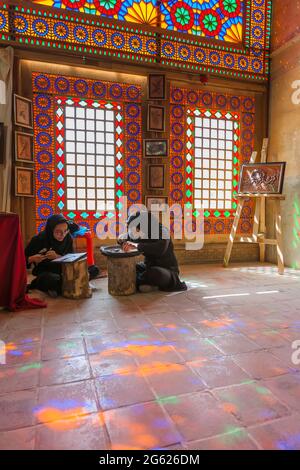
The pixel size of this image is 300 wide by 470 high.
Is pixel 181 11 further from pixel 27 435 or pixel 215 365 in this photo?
pixel 27 435

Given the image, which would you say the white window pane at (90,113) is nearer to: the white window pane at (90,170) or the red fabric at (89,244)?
the white window pane at (90,170)

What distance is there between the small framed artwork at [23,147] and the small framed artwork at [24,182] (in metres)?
0.16

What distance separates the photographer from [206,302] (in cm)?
362

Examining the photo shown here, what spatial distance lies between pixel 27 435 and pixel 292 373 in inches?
61.9

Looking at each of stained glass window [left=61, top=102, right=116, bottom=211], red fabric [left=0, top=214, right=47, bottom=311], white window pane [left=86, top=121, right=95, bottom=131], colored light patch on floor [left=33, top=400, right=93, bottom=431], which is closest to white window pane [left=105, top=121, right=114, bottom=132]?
stained glass window [left=61, top=102, right=116, bottom=211]

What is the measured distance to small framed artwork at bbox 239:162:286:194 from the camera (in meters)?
5.39

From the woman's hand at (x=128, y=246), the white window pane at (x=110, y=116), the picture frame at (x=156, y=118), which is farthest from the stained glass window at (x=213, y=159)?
the woman's hand at (x=128, y=246)

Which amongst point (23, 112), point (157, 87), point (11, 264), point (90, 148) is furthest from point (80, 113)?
point (11, 264)

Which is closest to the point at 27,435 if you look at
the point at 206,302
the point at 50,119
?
the point at 206,302

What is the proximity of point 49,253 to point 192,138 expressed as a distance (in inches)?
140

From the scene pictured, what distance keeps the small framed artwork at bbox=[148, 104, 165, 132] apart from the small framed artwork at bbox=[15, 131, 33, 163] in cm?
203

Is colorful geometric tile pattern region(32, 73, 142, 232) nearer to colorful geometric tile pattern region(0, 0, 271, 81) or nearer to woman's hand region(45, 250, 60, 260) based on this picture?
colorful geometric tile pattern region(0, 0, 271, 81)

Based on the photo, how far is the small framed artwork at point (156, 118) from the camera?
18.6ft
